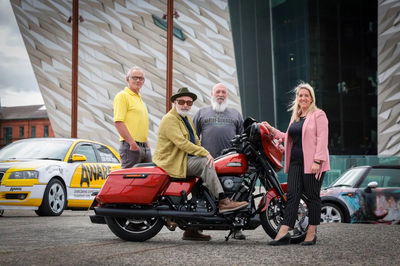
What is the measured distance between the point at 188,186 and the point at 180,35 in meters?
30.5

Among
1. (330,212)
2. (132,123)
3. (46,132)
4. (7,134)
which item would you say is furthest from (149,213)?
(7,134)

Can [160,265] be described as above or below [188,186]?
below

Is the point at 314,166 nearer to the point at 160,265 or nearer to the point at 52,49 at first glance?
the point at 160,265

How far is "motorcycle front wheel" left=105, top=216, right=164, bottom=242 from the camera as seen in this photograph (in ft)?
Result: 23.8

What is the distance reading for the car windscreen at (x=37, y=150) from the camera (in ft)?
41.3

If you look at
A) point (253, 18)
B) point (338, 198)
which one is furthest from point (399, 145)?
point (338, 198)

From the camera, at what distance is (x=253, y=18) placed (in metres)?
41.8

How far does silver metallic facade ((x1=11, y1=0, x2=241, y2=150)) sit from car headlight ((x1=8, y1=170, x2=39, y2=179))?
25.0 m

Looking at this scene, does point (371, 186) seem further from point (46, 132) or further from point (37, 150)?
point (46, 132)

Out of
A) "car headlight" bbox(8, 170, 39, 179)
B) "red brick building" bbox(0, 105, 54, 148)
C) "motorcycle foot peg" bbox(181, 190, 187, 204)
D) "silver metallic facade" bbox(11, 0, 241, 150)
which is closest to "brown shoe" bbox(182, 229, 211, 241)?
"motorcycle foot peg" bbox(181, 190, 187, 204)

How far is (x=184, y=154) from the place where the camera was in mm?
7184

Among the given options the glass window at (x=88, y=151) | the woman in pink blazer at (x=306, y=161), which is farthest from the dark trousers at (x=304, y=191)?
the glass window at (x=88, y=151)

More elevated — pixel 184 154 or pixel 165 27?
pixel 165 27

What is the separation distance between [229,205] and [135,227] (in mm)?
1079
